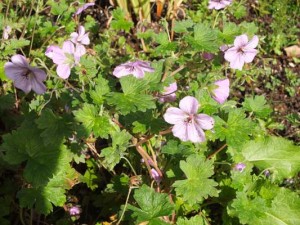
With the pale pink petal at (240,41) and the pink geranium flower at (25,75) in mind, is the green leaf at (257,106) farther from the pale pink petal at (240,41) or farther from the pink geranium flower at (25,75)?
the pink geranium flower at (25,75)

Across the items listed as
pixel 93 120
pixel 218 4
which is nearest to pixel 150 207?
pixel 93 120

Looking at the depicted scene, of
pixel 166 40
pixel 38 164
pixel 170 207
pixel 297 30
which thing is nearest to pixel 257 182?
pixel 170 207

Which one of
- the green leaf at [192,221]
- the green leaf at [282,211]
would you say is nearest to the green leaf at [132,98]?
the green leaf at [192,221]

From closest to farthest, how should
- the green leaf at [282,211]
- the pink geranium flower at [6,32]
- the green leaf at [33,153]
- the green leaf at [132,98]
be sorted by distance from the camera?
the green leaf at [132,98]
the green leaf at [33,153]
the green leaf at [282,211]
the pink geranium flower at [6,32]

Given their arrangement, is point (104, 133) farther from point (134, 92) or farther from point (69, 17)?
point (69, 17)

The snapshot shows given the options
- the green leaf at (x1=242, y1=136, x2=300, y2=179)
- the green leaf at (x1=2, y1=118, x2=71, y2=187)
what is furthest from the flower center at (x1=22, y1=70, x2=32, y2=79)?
the green leaf at (x1=242, y1=136, x2=300, y2=179)

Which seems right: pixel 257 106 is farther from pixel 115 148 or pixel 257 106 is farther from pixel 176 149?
pixel 115 148
